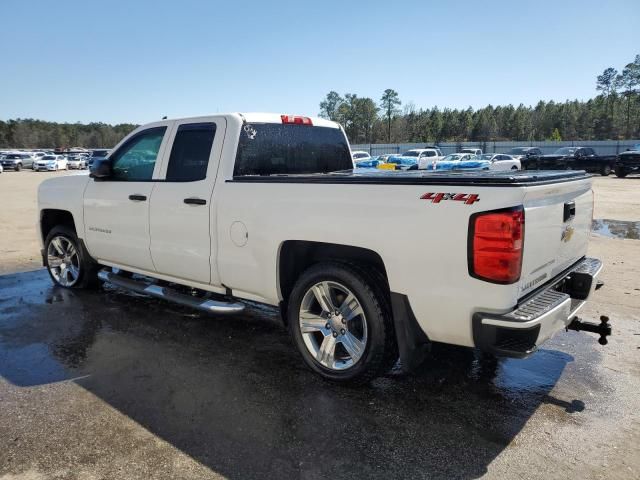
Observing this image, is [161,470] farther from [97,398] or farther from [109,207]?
[109,207]

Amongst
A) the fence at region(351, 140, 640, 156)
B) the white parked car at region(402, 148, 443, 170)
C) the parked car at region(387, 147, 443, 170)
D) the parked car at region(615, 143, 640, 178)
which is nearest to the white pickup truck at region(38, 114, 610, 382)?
the parked car at region(615, 143, 640, 178)

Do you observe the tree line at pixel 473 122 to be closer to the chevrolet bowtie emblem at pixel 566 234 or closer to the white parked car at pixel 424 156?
the white parked car at pixel 424 156

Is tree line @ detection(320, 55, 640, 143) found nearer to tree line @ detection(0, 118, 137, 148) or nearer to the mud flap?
tree line @ detection(0, 118, 137, 148)

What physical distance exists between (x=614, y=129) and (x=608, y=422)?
123571 mm

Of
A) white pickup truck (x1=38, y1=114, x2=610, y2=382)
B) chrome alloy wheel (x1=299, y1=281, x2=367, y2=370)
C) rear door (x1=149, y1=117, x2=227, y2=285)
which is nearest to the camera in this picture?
white pickup truck (x1=38, y1=114, x2=610, y2=382)

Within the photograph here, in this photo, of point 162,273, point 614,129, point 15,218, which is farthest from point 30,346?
point 614,129

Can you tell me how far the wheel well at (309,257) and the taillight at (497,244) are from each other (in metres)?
0.71

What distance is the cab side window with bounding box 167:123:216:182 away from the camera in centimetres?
441

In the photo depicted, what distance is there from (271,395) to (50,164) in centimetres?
5039

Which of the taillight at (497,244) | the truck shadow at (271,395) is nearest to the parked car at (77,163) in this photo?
the truck shadow at (271,395)

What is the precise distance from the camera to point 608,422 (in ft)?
10.6

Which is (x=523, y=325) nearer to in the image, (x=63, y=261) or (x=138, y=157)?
(x=138, y=157)

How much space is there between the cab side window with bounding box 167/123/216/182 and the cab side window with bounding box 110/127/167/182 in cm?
28

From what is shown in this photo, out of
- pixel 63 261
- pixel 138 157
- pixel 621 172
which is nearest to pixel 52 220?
pixel 63 261
